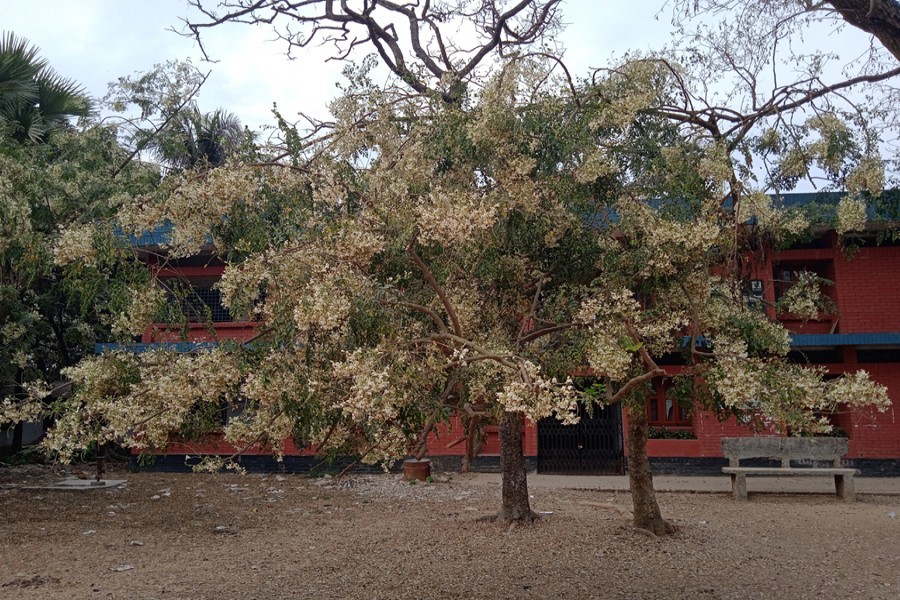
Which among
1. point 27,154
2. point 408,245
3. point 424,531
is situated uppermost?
point 27,154

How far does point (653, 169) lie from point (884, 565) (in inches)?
194

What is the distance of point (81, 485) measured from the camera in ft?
47.6

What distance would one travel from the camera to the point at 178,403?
5215mm

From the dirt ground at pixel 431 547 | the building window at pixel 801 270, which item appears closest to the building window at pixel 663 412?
the building window at pixel 801 270

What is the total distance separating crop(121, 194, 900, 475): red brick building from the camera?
1510 centimetres

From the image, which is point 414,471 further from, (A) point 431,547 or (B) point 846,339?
(B) point 846,339

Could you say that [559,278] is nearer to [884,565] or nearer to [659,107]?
[659,107]

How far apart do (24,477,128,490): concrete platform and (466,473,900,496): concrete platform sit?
727 centimetres

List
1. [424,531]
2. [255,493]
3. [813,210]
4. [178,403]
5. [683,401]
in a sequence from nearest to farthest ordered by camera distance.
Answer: [178,403] → [683,401] → [813,210] → [424,531] → [255,493]

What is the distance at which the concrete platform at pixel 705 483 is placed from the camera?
1314cm

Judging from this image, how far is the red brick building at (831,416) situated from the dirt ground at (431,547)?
2729 mm

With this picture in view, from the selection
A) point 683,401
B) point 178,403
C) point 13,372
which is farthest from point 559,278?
point 13,372

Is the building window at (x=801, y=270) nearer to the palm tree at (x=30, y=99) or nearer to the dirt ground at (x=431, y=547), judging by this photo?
the dirt ground at (x=431, y=547)

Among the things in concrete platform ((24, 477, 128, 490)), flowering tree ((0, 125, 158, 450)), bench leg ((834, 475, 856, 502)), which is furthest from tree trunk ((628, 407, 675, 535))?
concrete platform ((24, 477, 128, 490))
